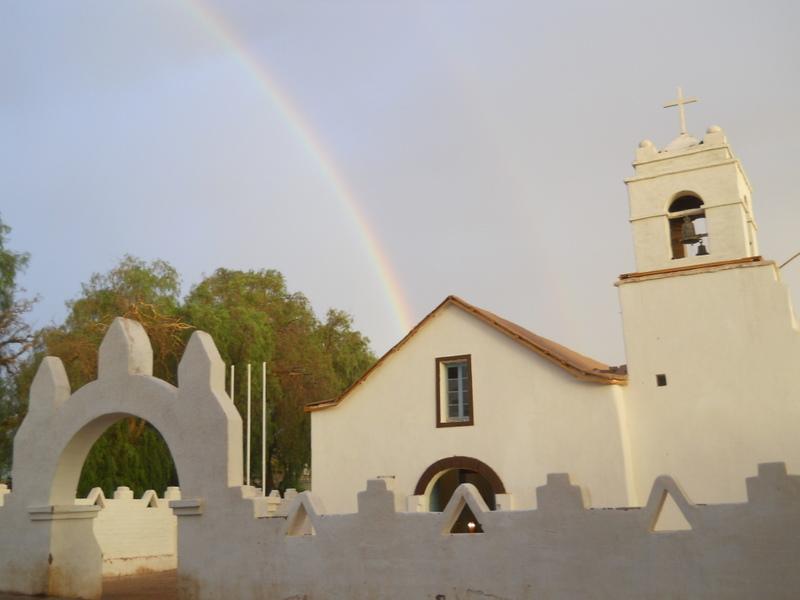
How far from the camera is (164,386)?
13.1 meters

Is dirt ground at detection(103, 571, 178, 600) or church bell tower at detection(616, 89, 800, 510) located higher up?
church bell tower at detection(616, 89, 800, 510)

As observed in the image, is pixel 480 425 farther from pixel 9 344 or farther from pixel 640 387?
pixel 9 344

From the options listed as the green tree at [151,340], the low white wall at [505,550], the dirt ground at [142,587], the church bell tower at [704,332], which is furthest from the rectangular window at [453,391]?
the green tree at [151,340]

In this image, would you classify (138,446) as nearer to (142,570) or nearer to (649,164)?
(142,570)

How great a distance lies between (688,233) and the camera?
18781 millimetres

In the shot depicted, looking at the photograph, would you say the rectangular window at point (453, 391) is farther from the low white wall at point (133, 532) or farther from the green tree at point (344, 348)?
the green tree at point (344, 348)

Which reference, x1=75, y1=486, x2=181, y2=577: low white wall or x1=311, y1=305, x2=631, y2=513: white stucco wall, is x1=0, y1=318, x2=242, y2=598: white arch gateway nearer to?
x1=75, y1=486, x2=181, y2=577: low white wall

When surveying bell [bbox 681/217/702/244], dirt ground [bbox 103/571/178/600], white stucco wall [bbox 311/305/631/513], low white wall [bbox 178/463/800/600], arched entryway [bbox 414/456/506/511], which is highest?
bell [bbox 681/217/702/244]

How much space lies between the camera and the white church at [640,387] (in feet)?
56.0

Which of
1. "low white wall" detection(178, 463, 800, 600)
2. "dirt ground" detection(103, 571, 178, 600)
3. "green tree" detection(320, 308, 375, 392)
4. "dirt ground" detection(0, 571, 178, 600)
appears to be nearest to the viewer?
"low white wall" detection(178, 463, 800, 600)

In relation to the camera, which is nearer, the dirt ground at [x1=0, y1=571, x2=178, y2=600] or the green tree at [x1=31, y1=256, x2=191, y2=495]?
the dirt ground at [x1=0, y1=571, x2=178, y2=600]

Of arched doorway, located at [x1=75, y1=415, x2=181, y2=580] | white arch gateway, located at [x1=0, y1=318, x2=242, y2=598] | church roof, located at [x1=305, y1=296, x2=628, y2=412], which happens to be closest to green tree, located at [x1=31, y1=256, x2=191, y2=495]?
arched doorway, located at [x1=75, y1=415, x2=181, y2=580]

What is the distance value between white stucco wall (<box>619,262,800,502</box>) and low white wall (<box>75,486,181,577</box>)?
1252 cm

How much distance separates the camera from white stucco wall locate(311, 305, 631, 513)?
1791 cm
